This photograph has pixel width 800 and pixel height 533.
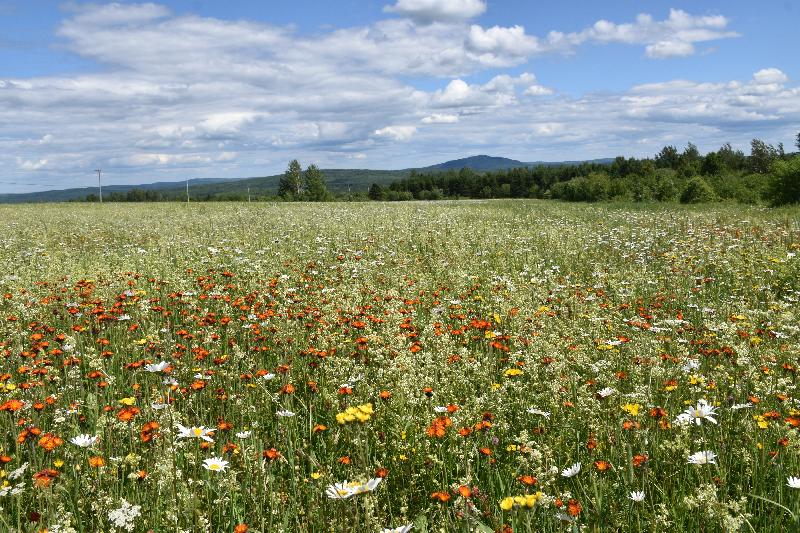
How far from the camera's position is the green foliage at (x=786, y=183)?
75.7 ft

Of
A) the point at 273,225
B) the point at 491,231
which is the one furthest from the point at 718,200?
the point at 273,225

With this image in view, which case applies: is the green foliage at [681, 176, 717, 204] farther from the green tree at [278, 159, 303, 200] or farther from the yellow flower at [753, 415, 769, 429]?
the green tree at [278, 159, 303, 200]

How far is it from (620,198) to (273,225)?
2874cm

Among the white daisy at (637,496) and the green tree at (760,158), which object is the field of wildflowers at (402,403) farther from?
the green tree at (760,158)

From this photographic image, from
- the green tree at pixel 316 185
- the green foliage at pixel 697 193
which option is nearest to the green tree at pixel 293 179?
the green tree at pixel 316 185

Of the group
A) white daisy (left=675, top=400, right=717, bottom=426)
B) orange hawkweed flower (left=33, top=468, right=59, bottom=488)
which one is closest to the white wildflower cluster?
orange hawkweed flower (left=33, top=468, right=59, bottom=488)

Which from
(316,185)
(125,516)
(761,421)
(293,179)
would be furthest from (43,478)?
(293,179)

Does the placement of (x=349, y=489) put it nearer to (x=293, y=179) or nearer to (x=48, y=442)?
(x=48, y=442)

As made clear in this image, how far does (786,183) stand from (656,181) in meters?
15.8

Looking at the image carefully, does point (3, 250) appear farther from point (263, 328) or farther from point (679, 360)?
point (679, 360)

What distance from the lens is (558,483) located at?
3199mm

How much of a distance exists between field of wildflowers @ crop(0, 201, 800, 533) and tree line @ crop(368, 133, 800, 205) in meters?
22.9

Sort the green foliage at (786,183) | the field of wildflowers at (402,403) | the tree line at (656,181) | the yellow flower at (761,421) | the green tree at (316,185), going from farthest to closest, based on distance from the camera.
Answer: the green tree at (316,185) → the tree line at (656,181) → the green foliage at (786,183) → the yellow flower at (761,421) → the field of wildflowers at (402,403)

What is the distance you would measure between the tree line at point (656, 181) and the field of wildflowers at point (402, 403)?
22.9 metres
